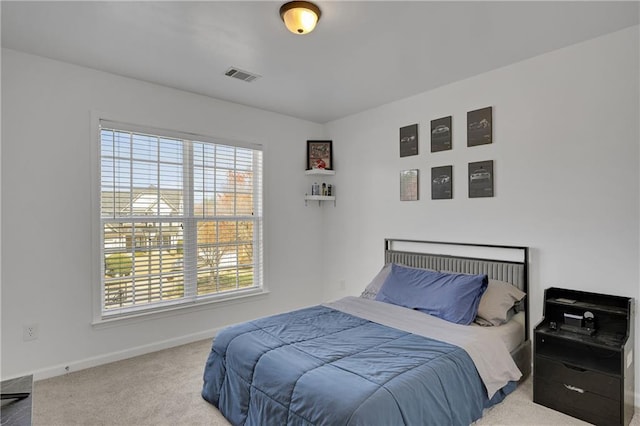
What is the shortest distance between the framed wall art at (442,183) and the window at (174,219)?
1936 millimetres

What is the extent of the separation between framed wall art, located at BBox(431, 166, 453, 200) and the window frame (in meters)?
1.91

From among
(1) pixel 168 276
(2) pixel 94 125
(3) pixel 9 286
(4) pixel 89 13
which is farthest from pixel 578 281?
(3) pixel 9 286

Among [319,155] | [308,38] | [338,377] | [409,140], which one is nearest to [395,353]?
[338,377]

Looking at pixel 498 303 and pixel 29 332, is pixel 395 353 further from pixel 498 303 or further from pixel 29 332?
pixel 29 332

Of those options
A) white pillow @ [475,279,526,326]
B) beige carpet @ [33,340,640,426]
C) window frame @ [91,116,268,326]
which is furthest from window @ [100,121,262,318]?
white pillow @ [475,279,526,326]

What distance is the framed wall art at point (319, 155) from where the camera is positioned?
4.58 meters

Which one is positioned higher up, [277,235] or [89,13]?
[89,13]

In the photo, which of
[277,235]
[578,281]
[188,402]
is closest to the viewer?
[188,402]

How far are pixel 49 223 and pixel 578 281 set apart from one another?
13.4 feet

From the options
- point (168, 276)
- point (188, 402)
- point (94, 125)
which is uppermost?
point (94, 125)

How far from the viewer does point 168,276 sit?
3.53 metres

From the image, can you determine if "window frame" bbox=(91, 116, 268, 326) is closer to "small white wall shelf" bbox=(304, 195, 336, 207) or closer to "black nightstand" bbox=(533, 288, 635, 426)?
"small white wall shelf" bbox=(304, 195, 336, 207)

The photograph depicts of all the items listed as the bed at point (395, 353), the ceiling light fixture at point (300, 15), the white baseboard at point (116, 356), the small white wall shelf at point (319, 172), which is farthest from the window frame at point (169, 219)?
the ceiling light fixture at point (300, 15)

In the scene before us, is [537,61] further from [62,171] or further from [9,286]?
[9,286]
